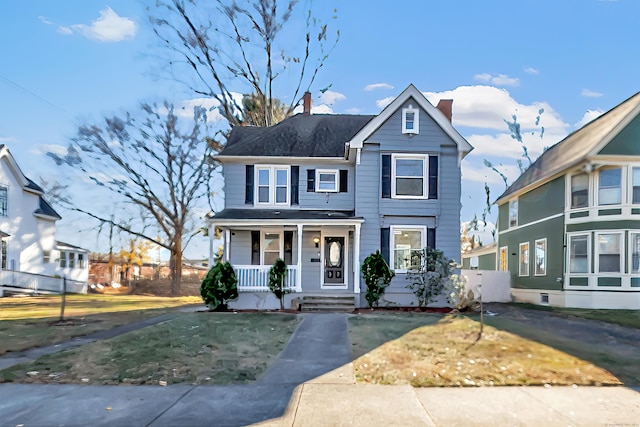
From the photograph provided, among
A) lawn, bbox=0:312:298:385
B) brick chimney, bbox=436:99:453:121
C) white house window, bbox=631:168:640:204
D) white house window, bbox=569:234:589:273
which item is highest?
brick chimney, bbox=436:99:453:121

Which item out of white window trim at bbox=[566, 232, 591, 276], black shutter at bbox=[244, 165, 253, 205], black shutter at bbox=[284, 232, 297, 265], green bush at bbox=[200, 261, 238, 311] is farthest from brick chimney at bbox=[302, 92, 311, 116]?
white window trim at bbox=[566, 232, 591, 276]

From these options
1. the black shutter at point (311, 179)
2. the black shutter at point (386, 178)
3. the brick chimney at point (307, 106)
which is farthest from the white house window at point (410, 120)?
the brick chimney at point (307, 106)

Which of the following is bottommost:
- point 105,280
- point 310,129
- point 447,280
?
point 105,280

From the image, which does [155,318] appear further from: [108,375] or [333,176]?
[333,176]

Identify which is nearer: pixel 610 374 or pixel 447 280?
pixel 610 374

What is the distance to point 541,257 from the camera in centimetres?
2067

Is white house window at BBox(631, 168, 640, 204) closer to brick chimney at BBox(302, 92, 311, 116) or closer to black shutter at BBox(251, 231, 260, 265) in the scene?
brick chimney at BBox(302, 92, 311, 116)

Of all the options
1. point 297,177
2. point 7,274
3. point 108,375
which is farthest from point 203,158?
point 108,375

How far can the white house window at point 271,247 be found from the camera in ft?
59.7

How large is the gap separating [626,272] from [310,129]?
13.1 metres

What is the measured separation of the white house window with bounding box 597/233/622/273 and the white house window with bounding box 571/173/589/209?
1.40 metres

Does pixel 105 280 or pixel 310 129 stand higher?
pixel 310 129

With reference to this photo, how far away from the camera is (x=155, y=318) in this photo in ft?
45.9

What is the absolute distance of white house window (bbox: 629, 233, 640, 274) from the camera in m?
16.8
